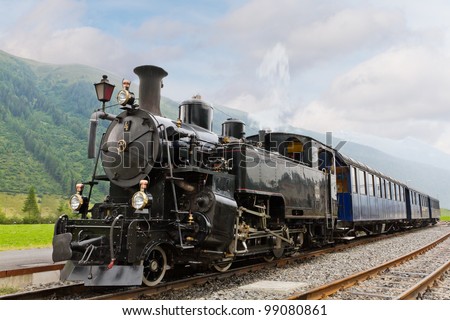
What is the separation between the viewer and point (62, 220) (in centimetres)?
597

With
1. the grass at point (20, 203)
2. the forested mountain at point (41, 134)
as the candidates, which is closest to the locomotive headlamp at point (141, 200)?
the forested mountain at point (41, 134)

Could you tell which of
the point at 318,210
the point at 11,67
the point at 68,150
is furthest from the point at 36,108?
the point at 318,210

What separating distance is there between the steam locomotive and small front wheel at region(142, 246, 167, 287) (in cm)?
1

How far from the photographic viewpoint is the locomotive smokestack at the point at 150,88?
7.09 meters

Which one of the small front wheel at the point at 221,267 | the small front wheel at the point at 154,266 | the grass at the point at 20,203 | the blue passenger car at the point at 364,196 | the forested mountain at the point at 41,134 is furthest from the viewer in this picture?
the forested mountain at the point at 41,134

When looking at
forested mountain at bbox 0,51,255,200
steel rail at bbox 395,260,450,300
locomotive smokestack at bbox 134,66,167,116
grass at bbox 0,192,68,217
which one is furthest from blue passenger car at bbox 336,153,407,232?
forested mountain at bbox 0,51,255,200

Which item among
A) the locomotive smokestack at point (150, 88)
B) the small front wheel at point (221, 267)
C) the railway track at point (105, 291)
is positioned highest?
the locomotive smokestack at point (150, 88)

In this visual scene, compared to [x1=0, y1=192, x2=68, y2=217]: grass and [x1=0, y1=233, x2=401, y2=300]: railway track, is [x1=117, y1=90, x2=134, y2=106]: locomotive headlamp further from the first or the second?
[x1=0, y1=192, x2=68, y2=217]: grass

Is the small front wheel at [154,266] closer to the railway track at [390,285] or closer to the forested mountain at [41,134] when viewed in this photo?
the railway track at [390,285]

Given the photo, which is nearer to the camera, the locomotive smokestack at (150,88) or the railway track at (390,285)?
the railway track at (390,285)

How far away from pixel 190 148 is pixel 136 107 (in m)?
1.17

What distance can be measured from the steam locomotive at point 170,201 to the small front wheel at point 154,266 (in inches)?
0.6

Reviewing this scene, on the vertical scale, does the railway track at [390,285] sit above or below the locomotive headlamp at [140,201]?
below

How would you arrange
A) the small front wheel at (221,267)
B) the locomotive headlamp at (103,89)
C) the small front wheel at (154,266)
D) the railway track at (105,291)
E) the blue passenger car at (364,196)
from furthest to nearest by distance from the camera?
the blue passenger car at (364,196)
the small front wheel at (221,267)
the locomotive headlamp at (103,89)
the small front wheel at (154,266)
the railway track at (105,291)
